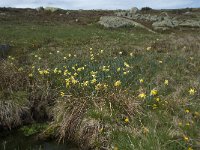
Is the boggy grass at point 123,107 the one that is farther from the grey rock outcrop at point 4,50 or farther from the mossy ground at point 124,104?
the grey rock outcrop at point 4,50

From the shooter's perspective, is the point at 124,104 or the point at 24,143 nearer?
the point at 124,104

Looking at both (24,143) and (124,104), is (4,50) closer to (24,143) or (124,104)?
(24,143)

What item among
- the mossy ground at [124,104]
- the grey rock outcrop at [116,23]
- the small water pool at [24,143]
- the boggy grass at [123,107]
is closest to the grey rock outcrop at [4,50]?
the mossy ground at [124,104]

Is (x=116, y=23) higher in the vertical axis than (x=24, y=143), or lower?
higher

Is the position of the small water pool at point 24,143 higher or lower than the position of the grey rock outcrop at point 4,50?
lower

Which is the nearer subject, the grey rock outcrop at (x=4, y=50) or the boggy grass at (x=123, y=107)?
the boggy grass at (x=123, y=107)

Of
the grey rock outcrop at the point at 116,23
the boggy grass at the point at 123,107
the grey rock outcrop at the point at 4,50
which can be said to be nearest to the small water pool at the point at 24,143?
the boggy grass at the point at 123,107

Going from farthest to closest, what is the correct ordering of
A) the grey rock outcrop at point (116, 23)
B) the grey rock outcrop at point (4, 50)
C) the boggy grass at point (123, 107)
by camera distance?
the grey rock outcrop at point (116, 23) → the grey rock outcrop at point (4, 50) → the boggy grass at point (123, 107)

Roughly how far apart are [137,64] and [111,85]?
137 inches

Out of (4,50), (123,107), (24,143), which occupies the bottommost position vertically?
(24,143)

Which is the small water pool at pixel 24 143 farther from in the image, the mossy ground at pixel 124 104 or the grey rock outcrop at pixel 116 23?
the grey rock outcrop at pixel 116 23

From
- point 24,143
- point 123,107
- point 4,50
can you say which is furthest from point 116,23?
point 123,107

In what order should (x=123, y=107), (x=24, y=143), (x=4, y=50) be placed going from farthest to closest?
(x=4, y=50) → (x=24, y=143) → (x=123, y=107)

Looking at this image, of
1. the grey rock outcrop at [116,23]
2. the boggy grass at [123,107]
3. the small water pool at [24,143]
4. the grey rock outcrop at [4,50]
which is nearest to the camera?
the boggy grass at [123,107]
